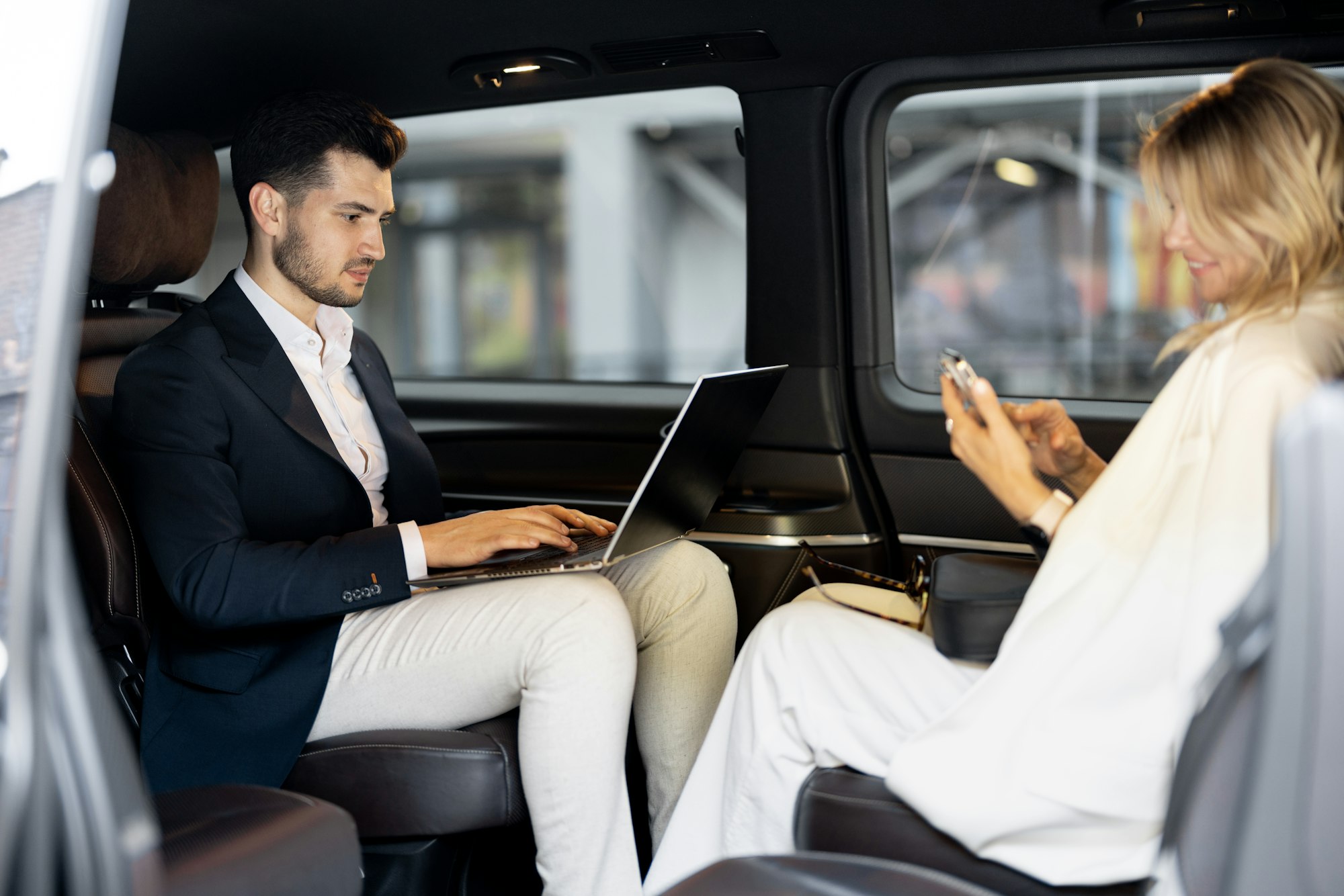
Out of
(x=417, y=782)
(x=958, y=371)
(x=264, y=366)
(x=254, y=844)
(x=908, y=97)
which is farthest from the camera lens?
(x=908, y=97)

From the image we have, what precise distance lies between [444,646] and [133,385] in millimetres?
592

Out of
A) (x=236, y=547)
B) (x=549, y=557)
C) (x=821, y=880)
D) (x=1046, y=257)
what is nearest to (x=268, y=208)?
(x=236, y=547)

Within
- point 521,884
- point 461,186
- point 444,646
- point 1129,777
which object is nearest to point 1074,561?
point 1129,777

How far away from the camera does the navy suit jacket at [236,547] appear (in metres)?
1.52

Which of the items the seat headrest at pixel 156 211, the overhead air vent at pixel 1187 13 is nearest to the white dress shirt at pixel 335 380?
the seat headrest at pixel 156 211

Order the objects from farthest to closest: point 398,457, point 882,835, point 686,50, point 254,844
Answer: point 686,50, point 398,457, point 882,835, point 254,844

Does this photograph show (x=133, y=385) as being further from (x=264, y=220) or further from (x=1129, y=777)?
(x=1129, y=777)

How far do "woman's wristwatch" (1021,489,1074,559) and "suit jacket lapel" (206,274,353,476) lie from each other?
1.01 m

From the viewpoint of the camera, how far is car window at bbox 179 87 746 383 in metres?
8.99

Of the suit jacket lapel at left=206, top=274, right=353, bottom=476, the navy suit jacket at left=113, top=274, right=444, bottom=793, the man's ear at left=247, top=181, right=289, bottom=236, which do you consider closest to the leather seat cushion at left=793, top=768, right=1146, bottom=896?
the navy suit jacket at left=113, top=274, right=444, bottom=793

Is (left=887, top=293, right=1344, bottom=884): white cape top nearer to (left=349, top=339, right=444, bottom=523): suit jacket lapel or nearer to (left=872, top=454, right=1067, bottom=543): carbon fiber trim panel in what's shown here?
(left=872, top=454, right=1067, bottom=543): carbon fiber trim panel

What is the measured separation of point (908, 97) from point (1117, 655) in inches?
55.4

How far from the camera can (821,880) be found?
869 millimetres

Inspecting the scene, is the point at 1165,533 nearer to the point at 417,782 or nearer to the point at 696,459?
the point at 696,459
